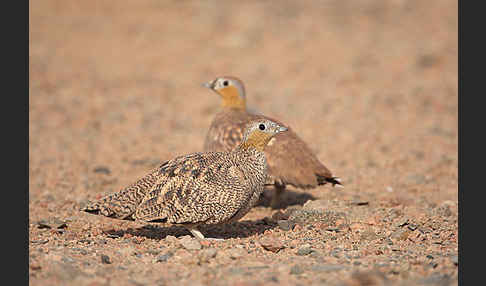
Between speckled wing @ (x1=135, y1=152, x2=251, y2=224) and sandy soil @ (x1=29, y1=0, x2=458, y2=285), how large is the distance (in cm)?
29

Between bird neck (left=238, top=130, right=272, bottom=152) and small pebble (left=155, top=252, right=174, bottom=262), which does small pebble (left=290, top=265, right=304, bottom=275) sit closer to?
small pebble (left=155, top=252, right=174, bottom=262)

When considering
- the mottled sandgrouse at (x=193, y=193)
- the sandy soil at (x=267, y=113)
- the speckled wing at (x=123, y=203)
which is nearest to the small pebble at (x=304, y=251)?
the sandy soil at (x=267, y=113)

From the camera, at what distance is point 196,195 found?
5859 mm

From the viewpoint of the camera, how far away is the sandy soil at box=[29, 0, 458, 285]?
5.18m

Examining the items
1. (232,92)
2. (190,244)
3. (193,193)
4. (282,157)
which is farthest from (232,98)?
(190,244)

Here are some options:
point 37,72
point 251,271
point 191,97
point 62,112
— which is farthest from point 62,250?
point 37,72

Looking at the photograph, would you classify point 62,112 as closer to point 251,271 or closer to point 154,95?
point 154,95

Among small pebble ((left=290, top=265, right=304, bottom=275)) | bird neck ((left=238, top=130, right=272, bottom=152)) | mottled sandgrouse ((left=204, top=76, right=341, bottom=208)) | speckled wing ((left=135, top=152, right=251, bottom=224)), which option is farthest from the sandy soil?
bird neck ((left=238, top=130, right=272, bottom=152))

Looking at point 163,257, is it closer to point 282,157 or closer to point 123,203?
point 123,203

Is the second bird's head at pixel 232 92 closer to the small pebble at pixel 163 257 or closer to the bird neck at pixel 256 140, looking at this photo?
the bird neck at pixel 256 140

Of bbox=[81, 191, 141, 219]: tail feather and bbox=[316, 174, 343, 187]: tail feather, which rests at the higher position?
bbox=[316, 174, 343, 187]: tail feather

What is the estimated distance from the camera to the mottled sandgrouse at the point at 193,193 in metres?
5.82

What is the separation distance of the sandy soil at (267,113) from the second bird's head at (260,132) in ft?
3.01

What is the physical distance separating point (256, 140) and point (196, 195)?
2.99 ft
